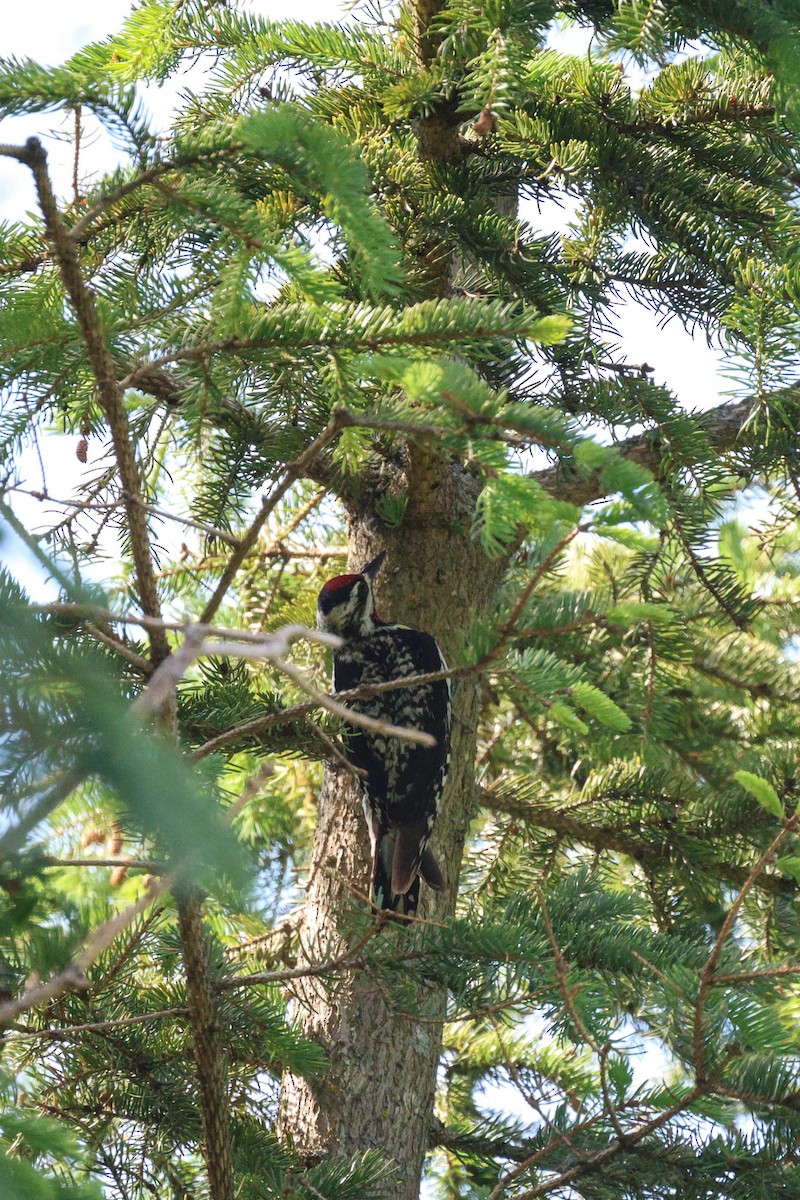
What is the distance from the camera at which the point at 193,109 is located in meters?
2.64

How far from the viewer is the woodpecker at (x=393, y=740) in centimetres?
271

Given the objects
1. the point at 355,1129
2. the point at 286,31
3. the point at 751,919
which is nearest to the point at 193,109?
the point at 286,31

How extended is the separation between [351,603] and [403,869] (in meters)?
0.73

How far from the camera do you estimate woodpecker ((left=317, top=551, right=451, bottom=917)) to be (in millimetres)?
2707

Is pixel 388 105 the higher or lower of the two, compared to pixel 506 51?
higher

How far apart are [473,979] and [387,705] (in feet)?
3.47

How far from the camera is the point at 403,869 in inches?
105

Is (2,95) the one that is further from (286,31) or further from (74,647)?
(286,31)

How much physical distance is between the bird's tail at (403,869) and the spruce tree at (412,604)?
0.09 m

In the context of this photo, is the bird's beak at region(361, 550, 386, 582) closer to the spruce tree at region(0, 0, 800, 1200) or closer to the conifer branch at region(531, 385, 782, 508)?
the spruce tree at region(0, 0, 800, 1200)

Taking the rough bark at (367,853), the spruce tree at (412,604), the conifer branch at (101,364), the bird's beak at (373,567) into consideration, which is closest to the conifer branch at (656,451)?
the spruce tree at (412,604)

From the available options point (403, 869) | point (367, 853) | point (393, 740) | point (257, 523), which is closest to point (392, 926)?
point (403, 869)

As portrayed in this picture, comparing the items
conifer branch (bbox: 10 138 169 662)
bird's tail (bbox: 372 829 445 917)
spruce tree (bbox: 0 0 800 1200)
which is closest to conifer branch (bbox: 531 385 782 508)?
spruce tree (bbox: 0 0 800 1200)

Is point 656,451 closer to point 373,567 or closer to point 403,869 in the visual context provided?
point 373,567
